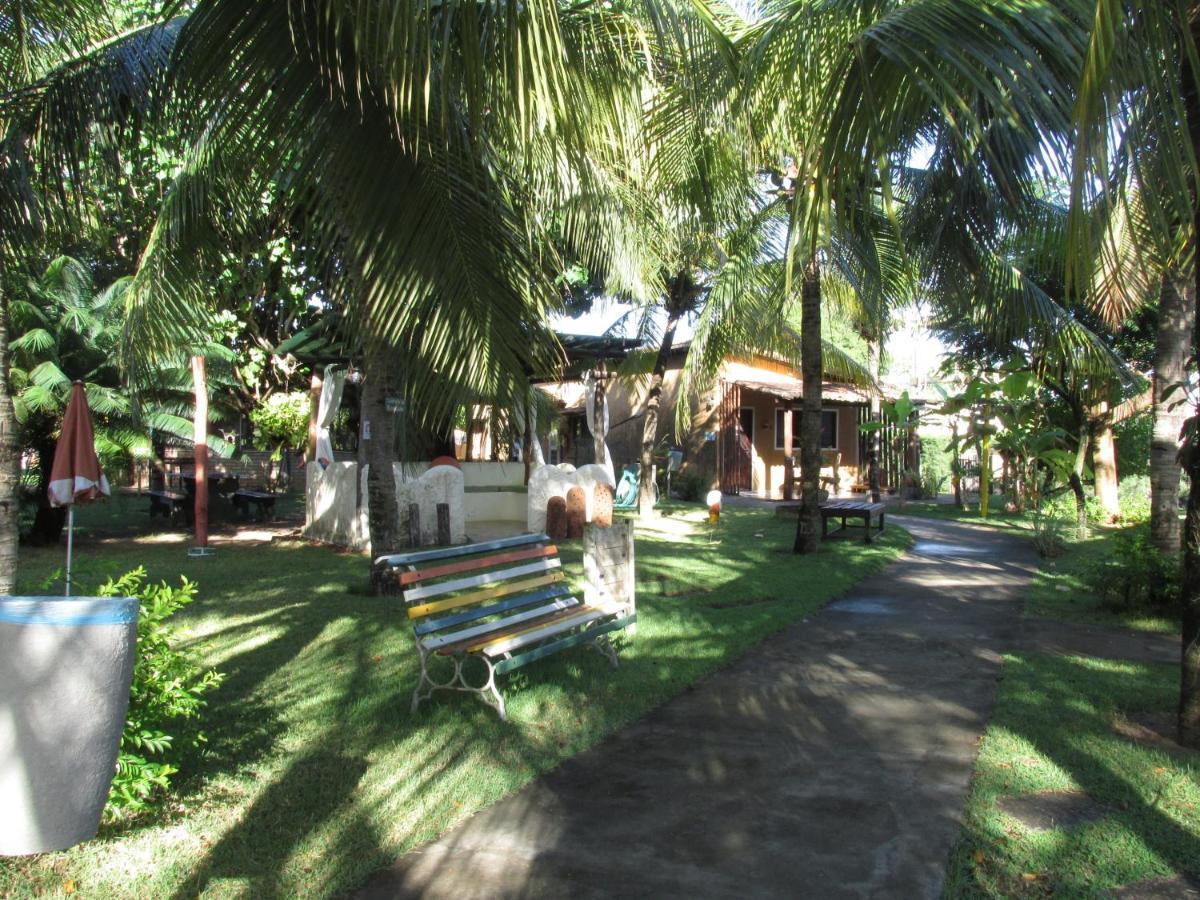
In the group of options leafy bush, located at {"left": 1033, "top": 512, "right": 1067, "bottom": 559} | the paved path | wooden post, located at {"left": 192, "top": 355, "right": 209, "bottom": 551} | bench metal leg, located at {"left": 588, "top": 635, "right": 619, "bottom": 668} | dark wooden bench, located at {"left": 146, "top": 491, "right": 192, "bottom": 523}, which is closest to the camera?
the paved path

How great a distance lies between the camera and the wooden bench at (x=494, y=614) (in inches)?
218

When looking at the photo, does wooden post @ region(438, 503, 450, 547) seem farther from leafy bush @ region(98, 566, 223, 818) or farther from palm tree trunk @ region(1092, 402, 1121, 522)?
palm tree trunk @ region(1092, 402, 1121, 522)

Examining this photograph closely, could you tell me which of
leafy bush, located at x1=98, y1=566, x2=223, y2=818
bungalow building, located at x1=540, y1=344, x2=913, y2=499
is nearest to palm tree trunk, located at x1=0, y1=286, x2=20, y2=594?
leafy bush, located at x1=98, y1=566, x2=223, y2=818

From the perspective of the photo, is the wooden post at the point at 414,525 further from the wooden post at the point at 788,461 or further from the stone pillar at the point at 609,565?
the wooden post at the point at 788,461

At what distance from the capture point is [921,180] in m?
9.05

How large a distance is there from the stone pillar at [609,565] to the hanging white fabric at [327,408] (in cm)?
831

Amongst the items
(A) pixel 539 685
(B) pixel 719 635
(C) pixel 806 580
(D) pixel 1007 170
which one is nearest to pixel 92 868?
(A) pixel 539 685

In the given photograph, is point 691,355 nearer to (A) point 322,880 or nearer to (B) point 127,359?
(B) point 127,359

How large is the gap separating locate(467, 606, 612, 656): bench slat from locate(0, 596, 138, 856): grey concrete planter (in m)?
2.60

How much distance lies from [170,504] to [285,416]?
4.62 meters

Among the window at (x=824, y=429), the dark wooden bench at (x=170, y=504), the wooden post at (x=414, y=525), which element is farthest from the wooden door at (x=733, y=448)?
the dark wooden bench at (x=170, y=504)

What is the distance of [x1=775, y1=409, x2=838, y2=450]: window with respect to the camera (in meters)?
26.6

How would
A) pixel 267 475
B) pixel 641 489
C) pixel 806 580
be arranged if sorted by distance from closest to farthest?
1. pixel 806 580
2. pixel 641 489
3. pixel 267 475

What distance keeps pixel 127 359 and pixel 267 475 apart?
742 inches
